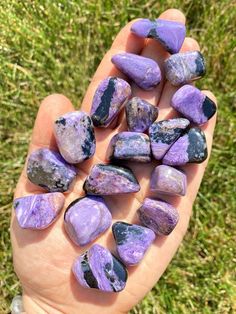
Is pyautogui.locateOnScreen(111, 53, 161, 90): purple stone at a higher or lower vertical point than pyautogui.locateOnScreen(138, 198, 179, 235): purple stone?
higher

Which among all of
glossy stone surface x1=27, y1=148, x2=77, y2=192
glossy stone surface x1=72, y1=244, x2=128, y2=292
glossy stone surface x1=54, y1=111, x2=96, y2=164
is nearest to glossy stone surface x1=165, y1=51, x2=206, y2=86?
glossy stone surface x1=54, y1=111, x2=96, y2=164

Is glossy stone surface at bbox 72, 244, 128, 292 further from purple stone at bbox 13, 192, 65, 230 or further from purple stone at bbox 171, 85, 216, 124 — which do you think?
purple stone at bbox 171, 85, 216, 124

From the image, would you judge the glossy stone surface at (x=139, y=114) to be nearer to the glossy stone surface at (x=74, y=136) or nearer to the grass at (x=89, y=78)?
the glossy stone surface at (x=74, y=136)

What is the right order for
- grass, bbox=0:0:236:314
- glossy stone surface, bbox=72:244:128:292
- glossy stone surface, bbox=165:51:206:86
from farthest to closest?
grass, bbox=0:0:236:314 < glossy stone surface, bbox=165:51:206:86 < glossy stone surface, bbox=72:244:128:292

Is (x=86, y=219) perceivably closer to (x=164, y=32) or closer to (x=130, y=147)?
(x=130, y=147)

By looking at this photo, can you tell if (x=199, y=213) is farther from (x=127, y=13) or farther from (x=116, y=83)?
(x=127, y=13)

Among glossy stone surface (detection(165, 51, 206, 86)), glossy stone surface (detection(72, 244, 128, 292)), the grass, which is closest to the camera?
glossy stone surface (detection(72, 244, 128, 292))

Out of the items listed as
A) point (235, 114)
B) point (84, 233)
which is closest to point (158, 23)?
point (235, 114)
